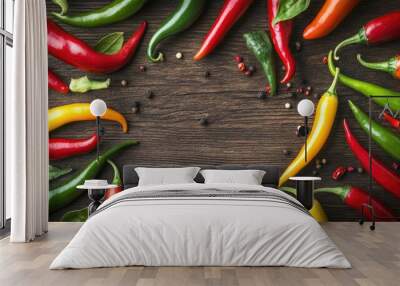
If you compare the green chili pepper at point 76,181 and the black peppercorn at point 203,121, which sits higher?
the black peppercorn at point 203,121

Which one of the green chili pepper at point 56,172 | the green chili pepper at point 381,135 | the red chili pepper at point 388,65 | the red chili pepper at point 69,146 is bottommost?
the green chili pepper at point 56,172

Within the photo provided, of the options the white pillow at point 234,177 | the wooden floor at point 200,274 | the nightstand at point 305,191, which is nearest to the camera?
the wooden floor at point 200,274

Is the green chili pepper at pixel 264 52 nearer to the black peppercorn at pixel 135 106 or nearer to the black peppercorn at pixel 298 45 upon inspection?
the black peppercorn at pixel 298 45

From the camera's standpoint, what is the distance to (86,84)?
6641mm

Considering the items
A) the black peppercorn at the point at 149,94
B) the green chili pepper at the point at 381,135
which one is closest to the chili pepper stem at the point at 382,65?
the green chili pepper at the point at 381,135

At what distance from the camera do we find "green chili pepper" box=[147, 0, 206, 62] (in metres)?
6.48

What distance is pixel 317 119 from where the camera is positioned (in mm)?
6539

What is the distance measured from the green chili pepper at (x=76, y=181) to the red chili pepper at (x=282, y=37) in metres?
2.09

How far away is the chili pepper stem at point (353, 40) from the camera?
642cm

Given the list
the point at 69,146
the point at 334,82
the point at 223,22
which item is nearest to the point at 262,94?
the point at 334,82

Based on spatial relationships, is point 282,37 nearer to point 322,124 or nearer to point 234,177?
point 322,124

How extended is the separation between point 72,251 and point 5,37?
9.93 ft

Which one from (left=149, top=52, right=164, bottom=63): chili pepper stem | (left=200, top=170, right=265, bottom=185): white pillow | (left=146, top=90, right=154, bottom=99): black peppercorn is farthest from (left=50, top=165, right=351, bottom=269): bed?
(left=149, top=52, right=164, bottom=63): chili pepper stem

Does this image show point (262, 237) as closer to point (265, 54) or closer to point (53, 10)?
point (265, 54)
